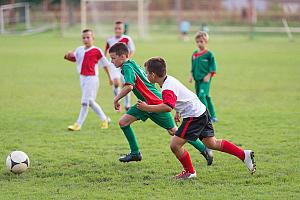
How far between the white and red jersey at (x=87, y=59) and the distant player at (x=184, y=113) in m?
3.89

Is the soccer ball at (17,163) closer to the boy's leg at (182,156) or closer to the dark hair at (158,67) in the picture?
the boy's leg at (182,156)

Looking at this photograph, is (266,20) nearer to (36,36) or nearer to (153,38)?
(153,38)

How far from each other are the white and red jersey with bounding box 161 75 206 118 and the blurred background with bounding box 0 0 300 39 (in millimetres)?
30033

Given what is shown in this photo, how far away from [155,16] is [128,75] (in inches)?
1659

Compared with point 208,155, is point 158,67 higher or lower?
higher

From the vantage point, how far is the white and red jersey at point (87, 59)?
428 inches

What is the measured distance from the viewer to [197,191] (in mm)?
6660

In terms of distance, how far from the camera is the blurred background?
131 ft

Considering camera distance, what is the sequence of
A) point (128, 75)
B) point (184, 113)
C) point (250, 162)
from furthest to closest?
point (128, 75), point (250, 162), point (184, 113)

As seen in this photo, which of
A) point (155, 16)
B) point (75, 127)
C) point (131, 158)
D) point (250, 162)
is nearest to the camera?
point (250, 162)

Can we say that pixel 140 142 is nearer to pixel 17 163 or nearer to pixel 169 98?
pixel 17 163

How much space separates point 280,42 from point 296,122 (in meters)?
24.4

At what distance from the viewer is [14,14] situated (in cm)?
4459

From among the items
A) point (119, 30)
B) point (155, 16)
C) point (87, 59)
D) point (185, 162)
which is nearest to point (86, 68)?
point (87, 59)
